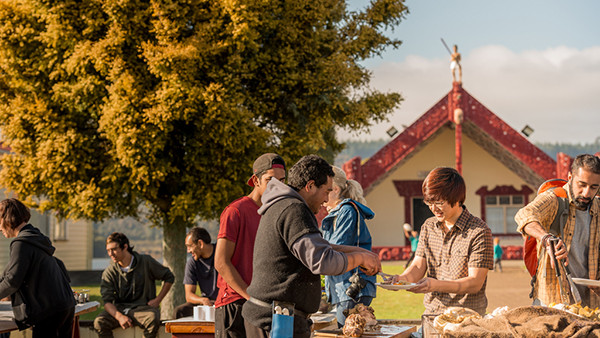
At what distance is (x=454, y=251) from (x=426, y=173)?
22.0 meters

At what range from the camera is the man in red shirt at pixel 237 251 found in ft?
15.9

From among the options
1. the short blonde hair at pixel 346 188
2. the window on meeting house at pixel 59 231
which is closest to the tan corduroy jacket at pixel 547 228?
the short blonde hair at pixel 346 188

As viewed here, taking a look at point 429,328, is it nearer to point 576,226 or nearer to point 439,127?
point 576,226

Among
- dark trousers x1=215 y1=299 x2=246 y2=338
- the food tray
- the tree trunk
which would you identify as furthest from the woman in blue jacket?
the tree trunk

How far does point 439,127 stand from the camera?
23281 mm

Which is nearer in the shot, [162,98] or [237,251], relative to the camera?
[237,251]

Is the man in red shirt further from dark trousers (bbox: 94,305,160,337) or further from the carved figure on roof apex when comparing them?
the carved figure on roof apex

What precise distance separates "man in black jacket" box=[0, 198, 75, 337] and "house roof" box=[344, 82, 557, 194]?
1687 centimetres

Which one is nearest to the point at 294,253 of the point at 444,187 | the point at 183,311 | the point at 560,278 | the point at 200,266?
the point at 444,187

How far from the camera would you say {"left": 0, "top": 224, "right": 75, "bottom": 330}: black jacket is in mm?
5613

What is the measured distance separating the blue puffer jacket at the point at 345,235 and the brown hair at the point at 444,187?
105cm

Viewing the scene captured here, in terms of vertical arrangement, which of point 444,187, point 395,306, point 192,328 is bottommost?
point 395,306

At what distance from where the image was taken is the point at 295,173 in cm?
377

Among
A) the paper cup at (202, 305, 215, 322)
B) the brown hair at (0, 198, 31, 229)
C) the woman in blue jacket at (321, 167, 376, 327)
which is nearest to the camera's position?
the woman in blue jacket at (321, 167, 376, 327)
